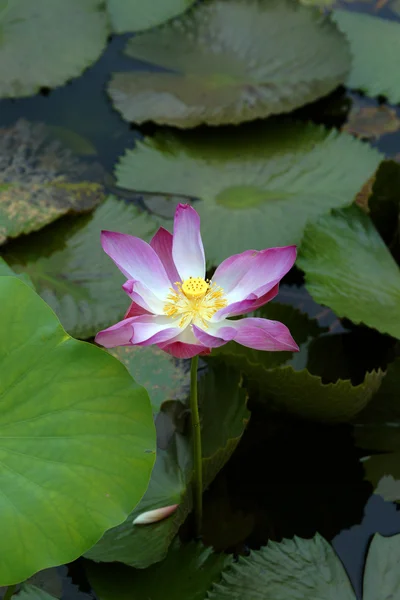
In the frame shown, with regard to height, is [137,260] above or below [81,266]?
above

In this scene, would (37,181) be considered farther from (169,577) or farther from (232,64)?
(169,577)

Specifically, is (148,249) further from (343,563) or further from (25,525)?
(343,563)

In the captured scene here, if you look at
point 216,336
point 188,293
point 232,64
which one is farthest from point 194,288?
point 232,64

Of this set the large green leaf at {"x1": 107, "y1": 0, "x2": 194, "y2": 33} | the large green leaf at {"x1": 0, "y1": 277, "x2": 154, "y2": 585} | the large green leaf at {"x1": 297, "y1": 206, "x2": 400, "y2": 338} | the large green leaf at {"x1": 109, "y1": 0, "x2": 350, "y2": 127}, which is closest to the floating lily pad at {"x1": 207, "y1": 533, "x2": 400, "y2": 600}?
the large green leaf at {"x1": 0, "y1": 277, "x2": 154, "y2": 585}

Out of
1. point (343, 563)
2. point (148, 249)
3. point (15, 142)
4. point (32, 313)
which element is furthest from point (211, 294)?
point (15, 142)

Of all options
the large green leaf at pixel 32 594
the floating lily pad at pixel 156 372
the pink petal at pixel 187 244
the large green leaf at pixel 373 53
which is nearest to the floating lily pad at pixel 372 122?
the large green leaf at pixel 373 53

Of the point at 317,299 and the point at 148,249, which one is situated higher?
the point at 148,249
